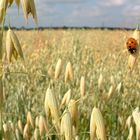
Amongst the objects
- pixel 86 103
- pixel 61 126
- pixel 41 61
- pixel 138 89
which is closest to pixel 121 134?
pixel 86 103

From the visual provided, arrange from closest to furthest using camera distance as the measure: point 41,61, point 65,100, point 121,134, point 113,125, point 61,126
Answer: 1. point 61,126
2. point 65,100
3. point 121,134
4. point 113,125
5. point 41,61

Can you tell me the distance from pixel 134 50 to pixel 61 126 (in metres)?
0.44

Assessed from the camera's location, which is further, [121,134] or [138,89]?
[138,89]

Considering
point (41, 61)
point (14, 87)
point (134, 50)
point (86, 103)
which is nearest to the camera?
point (134, 50)

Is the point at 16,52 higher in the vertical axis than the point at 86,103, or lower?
higher

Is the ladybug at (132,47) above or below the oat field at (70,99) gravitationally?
above

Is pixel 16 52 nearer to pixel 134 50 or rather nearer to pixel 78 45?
pixel 134 50

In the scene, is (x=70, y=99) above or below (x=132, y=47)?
below

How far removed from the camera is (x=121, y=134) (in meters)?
2.36

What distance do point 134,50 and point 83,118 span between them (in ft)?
4.82

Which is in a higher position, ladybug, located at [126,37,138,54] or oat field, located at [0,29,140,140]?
ladybug, located at [126,37,138,54]

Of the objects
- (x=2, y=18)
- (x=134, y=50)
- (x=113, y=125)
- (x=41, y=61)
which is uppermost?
(x=2, y=18)

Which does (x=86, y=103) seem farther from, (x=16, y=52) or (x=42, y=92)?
(x=16, y=52)

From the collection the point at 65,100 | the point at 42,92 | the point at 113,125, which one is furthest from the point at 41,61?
the point at 65,100
